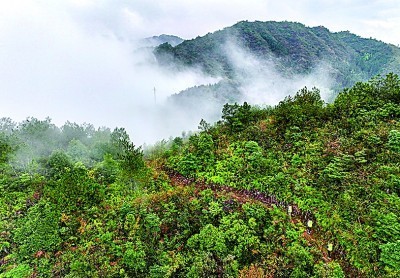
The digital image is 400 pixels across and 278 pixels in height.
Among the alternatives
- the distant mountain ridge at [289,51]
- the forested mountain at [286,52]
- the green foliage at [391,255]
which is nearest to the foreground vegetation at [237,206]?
the green foliage at [391,255]

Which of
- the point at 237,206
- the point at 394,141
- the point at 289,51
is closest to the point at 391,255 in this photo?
the point at 237,206

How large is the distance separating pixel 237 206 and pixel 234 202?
0.36 metres

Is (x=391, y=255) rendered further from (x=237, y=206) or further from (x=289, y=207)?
(x=237, y=206)

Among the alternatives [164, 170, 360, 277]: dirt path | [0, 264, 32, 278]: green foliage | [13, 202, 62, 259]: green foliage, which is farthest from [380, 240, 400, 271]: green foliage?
[0, 264, 32, 278]: green foliage

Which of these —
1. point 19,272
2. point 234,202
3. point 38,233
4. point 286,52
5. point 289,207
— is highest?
point 286,52

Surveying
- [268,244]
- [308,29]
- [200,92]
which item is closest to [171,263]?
[268,244]

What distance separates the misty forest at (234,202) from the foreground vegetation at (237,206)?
65 mm

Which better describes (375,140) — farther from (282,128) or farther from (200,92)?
(200,92)

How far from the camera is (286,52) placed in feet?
383

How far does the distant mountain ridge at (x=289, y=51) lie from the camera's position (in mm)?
105312

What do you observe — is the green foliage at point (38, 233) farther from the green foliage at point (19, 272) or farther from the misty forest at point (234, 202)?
the green foliage at point (19, 272)

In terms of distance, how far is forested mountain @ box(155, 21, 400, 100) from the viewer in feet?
344

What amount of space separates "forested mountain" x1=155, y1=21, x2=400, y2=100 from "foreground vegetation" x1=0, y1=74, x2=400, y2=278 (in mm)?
82077

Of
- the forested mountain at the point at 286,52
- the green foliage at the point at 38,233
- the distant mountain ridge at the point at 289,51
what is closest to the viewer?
the green foliage at the point at 38,233
